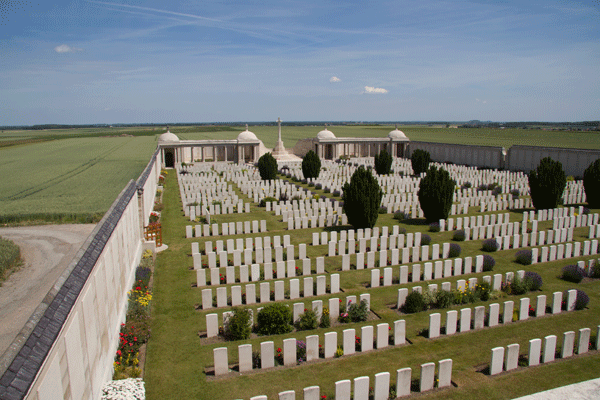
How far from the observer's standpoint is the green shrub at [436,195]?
21.1 m

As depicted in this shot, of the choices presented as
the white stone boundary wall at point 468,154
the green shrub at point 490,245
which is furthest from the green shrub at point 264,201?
the white stone boundary wall at point 468,154

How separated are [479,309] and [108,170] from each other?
146ft

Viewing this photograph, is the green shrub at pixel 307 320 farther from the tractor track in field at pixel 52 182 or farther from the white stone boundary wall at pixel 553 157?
the white stone boundary wall at pixel 553 157

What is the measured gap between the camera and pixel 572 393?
274 inches

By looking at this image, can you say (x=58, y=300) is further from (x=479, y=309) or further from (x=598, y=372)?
(x=598, y=372)

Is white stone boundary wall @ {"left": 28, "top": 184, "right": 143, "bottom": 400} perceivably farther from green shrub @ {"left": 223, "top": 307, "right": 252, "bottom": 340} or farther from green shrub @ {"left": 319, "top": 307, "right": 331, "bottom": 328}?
green shrub @ {"left": 319, "top": 307, "right": 331, "bottom": 328}

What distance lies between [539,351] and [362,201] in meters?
11.4

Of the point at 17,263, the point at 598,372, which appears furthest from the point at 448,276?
the point at 17,263

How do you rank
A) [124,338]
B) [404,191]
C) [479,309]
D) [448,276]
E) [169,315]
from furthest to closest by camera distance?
1. [404,191]
2. [448,276]
3. [169,315]
4. [479,309]
5. [124,338]

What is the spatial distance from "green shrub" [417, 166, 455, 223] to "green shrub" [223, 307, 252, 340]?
1405 centimetres

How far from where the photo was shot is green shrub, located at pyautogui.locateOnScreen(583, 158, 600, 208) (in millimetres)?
24875

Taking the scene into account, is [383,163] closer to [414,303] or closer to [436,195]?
[436,195]

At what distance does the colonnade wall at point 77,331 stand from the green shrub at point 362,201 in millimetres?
11343

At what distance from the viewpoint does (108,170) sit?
4634 centimetres
